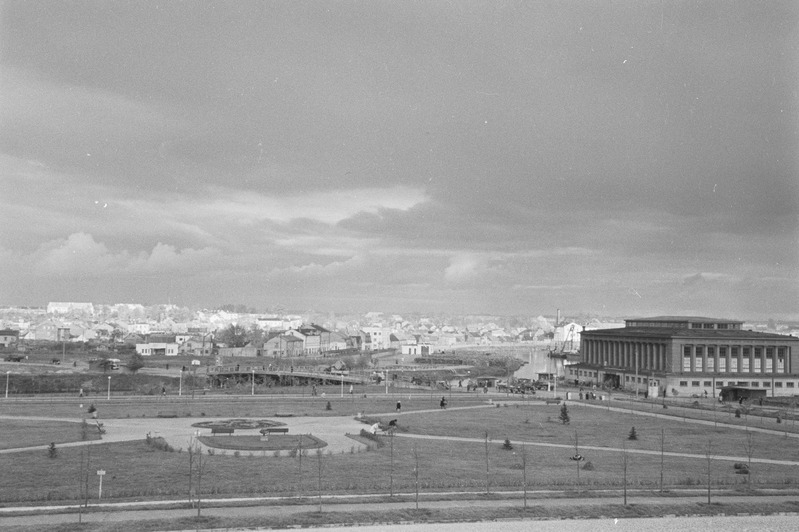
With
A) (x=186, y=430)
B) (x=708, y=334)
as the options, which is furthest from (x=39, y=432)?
(x=708, y=334)

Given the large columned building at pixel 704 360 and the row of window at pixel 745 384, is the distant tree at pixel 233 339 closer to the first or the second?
the large columned building at pixel 704 360

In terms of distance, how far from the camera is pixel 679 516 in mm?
28156

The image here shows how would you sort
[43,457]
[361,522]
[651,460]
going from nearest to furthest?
1. [361,522]
2. [43,457]
3. [651,460]

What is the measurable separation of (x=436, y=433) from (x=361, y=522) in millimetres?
26172

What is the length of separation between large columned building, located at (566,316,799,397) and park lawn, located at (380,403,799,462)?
101 ft

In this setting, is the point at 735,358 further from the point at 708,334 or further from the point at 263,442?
the point at 263,442

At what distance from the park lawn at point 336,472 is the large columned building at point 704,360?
177ft

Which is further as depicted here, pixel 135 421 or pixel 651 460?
pixel 135 421

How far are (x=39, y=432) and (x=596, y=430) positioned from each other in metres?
37.2

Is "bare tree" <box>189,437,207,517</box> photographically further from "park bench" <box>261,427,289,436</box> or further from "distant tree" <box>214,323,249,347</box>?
"distant tree" <box>214,323,249,347</box>

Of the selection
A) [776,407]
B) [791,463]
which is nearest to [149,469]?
[791,463]

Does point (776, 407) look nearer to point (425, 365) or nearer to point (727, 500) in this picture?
point (727, 500)

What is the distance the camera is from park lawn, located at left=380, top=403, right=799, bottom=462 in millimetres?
47906

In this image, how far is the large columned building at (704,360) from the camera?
95375mm
